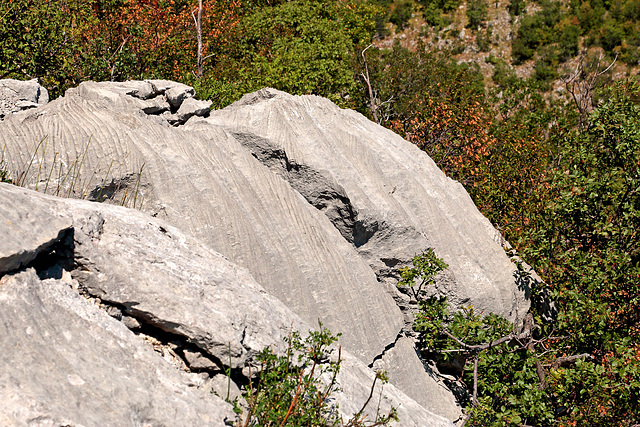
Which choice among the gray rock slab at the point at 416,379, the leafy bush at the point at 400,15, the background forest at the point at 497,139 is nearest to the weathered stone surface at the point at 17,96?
the background forest at the point at 497,139

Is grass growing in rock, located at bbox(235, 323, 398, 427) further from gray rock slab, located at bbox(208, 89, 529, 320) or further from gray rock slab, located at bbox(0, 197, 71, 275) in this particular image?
gray rock slab, located at bbox(208, 89, 529, 320)

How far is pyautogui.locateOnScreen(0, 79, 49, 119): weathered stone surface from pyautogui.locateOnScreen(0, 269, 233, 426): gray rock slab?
15.3 ft

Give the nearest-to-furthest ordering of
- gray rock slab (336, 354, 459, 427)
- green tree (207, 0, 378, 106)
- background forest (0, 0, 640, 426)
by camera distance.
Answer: gray rock slab (336, 354, 459, 427), background forest (0, 0, 640, 426), green tree (207, 0, 378, 106)

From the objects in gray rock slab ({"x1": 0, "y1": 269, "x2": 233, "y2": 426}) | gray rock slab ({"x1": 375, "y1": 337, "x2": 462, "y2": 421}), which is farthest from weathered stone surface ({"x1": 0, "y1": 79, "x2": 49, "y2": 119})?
gray rock slab ({"x1": 375, "y1": 337, "x2": 462, "y2": 421})

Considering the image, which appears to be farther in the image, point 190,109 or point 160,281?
point 190,109

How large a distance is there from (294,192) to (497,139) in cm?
1058

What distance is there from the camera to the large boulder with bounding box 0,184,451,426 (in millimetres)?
4262

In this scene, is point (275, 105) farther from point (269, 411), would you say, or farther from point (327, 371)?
point (269, 411)

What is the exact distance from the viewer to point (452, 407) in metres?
8.97

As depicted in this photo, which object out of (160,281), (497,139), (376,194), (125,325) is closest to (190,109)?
(376,194)

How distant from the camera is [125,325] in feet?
17.7

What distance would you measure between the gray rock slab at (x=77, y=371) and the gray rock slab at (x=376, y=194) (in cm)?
455

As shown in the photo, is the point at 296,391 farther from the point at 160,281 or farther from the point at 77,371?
the point at 77,371

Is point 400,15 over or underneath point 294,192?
over
